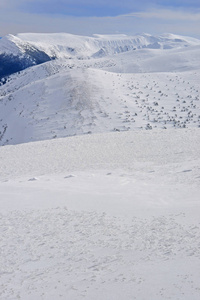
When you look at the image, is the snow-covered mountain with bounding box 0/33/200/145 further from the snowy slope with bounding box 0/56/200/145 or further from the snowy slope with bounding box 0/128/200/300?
the snowy slope with bounding box 0/128/200/300

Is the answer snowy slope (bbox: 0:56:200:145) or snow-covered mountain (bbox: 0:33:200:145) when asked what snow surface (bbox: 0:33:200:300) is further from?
snowy slope (bbox: 0:56:200:145)

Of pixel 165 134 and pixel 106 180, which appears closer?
pixel 106 180

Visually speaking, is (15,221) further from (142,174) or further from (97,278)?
(142,174)

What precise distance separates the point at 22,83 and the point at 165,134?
79.1 metres

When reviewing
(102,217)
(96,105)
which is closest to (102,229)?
(102,217)

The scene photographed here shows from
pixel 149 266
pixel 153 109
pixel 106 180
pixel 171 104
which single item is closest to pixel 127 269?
pixel 149 266

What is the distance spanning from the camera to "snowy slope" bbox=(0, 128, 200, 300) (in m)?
6.02

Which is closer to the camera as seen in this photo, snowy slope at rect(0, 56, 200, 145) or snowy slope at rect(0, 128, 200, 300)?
snowy slope at rect(0, 128, 200, 300)

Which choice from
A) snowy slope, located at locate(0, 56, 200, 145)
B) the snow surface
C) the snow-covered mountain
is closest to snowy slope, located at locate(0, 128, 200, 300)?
the snow surface

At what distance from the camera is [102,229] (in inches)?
328

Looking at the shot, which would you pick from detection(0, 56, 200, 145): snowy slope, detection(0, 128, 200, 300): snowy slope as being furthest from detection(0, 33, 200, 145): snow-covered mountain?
detection(0, 128, 200, 300): snowy slope

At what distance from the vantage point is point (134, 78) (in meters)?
49.0

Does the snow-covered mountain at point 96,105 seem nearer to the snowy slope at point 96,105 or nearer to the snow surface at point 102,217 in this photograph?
the snowy slope at point 96,105

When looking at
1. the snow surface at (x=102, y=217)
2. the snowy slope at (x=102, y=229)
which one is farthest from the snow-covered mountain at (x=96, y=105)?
the snowy slope at (x=102, y=229)
